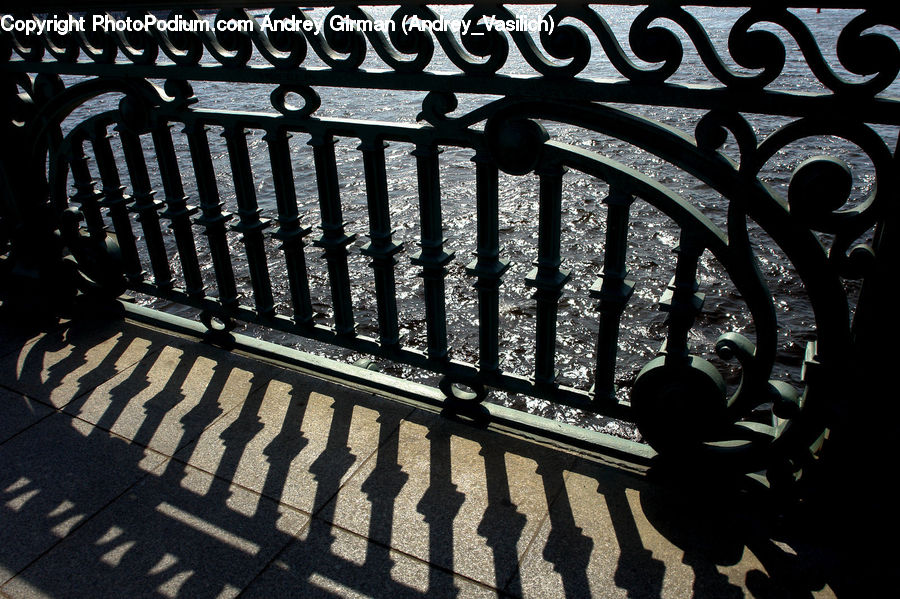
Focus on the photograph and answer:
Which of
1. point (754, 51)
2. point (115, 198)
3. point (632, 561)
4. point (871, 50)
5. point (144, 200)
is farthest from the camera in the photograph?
point (115, 198)

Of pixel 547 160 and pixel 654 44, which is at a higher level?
pixel 654 44

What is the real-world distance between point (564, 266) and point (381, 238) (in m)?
4.65

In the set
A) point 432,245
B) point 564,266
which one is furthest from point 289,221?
point 564,266

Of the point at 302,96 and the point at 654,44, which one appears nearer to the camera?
the point at 654,44

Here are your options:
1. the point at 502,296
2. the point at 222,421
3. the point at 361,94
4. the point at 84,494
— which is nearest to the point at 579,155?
the point at 222,421

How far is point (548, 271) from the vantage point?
110 inches

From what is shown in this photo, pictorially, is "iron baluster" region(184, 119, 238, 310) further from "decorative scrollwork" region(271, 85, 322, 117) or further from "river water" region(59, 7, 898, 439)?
"river water" region(59, 7, 898, 439)

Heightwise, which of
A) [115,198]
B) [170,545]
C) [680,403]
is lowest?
[170,545]

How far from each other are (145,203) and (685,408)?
2888mm

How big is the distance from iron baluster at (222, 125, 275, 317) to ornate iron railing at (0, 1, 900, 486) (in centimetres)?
1

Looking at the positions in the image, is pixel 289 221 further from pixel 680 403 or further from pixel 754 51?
pixel 754 51

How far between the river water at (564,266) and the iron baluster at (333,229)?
2.64ft

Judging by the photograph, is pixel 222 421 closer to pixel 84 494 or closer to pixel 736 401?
pixel 84 494

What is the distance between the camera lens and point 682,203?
2.43m
